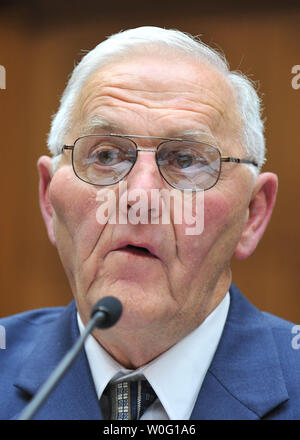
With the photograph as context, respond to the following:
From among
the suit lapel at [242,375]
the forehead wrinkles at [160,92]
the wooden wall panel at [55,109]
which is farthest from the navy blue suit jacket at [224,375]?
the wooden wall panel at [55,109]

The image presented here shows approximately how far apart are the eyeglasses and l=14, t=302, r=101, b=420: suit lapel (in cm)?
50

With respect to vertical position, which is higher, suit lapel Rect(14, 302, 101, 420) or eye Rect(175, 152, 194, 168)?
eye Rect(175, 152, 194, 168)

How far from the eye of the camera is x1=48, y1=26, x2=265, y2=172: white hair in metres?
1.78

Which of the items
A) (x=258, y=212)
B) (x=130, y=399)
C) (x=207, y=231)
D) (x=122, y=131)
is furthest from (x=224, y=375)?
(x=122, y=131)

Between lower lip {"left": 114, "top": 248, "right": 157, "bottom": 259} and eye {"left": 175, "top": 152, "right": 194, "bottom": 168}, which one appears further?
eye {"left": 175, "top": 152, "right": 194, "bottom": 168}

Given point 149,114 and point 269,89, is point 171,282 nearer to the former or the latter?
point 149,114

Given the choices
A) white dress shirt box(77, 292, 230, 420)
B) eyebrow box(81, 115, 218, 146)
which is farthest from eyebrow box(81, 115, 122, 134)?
white dress shirt box(77, 292, 230, 420)

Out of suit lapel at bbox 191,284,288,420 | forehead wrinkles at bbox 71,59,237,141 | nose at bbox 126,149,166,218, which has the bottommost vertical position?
suit lapel at bbox 191,284,288,420

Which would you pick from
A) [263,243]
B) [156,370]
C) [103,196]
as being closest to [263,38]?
[263,243]

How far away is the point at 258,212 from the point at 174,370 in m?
0.57

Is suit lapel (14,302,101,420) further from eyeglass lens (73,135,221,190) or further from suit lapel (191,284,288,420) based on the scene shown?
eyeglass lens (73,135,221,190)

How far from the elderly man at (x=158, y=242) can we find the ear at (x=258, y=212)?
0.04 ft

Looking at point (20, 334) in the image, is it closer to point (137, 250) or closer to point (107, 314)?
point (137, 250)

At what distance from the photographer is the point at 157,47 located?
1.76 meters
